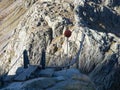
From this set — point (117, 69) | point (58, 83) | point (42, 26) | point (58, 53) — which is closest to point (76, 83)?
point (58, 83)

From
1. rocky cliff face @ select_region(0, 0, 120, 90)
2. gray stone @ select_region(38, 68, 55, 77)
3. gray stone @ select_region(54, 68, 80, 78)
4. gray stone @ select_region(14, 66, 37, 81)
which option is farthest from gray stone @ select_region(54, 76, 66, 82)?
rocky cliff face @ select_region(0, 0, 120, 90)

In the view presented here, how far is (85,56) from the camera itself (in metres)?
72.3

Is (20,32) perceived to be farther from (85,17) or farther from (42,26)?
(85,17)

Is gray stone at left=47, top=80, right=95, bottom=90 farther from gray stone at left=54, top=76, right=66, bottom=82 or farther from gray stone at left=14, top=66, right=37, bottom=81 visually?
gray stone at left=14, top=66, right=37, bottom=81

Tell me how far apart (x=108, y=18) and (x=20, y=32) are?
57.3 feet

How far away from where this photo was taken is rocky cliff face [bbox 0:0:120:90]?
70.7 meters

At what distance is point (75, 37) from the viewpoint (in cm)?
7425

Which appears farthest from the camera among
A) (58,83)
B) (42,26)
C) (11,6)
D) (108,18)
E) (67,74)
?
(11,6)

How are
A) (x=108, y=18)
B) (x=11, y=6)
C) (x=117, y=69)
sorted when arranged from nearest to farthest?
(x=117, y=69), (x=108, y=18), (x=11, y=6)

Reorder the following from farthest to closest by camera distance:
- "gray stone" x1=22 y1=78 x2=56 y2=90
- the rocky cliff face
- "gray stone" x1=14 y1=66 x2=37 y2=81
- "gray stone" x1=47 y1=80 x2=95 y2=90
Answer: the rocky cliff face, "gray stone" x1=14 y1=66 x2=37 y2=81, "gray stone" x1=47 y1=80 x2=95 y2=90, "gray stone" x1=22 y1=78 x2=56 y2=90

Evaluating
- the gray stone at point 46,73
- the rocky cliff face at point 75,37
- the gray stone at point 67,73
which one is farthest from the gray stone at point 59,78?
the rocky cliff face at point 75,37

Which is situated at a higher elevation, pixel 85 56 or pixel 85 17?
pixel 85 17

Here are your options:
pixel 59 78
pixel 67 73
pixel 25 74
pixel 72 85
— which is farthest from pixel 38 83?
pixel 67 73

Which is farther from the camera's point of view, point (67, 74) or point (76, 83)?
point (67, 74)
